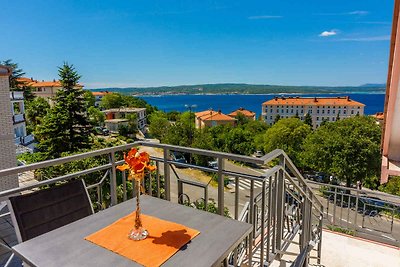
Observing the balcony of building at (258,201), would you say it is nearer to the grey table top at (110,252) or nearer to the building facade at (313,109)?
the grey table top at (110,252)

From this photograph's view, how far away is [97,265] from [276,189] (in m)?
Result: 1.56

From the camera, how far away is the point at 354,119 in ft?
65.9

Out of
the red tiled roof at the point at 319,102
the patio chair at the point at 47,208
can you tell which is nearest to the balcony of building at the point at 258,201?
the patio chair at the point at 47,208

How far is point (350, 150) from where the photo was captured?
17.7 meters

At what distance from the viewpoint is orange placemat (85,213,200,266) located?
1.29 m

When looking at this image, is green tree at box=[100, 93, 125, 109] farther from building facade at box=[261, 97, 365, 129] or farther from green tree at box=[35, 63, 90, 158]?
green tree at box=[35, 63, 90, 158]

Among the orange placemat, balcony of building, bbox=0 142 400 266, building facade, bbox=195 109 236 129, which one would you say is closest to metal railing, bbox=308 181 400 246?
balcony of building, bbox=0 142 400 266

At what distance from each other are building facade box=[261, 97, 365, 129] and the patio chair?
69.8 m

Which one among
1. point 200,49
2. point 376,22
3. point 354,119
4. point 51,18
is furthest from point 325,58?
point 51,18

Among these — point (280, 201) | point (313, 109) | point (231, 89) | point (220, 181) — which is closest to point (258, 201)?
point (280, 201)

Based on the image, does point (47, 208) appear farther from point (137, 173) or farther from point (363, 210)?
point (363, 210)

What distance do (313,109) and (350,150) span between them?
181ft

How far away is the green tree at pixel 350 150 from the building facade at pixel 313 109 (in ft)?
161

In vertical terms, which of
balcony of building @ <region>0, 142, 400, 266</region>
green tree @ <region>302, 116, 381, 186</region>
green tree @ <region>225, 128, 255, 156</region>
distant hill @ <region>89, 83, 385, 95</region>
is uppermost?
distant hill @ <region>89, 83, 385, 95</region>
